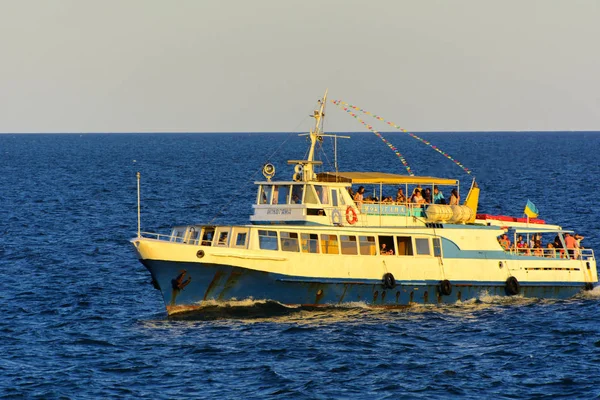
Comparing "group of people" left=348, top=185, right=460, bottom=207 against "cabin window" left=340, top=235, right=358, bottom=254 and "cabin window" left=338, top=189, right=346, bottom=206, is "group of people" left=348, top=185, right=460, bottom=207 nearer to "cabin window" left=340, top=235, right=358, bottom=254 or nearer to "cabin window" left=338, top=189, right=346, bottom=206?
"cabin window" left=338, top=189, right=346, bottom=206

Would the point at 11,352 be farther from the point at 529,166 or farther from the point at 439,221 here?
the point at 529,166

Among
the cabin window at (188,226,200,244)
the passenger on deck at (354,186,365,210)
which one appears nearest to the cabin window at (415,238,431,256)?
the passenger on deck at (354,186,365,210)

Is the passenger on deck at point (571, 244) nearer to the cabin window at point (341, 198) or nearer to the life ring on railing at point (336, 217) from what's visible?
the cabin window at point (341, 198)

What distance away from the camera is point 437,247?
44375 millimetres

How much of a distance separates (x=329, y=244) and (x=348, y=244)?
849mm

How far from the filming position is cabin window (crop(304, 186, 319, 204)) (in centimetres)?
4419

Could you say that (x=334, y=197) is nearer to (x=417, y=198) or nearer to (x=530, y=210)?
(x=417, y=198)

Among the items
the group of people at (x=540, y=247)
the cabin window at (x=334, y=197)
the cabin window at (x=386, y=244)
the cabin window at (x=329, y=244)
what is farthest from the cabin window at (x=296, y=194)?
the group of people at (x=540, y=247)

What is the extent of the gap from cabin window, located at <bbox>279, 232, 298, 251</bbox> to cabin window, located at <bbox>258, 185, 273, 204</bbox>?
2665mm

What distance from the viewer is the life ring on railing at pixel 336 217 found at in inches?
1738

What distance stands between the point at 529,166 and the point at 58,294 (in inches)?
3867

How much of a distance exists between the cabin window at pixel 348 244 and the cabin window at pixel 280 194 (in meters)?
3.14

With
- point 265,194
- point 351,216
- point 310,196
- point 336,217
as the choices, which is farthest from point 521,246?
point 265,194

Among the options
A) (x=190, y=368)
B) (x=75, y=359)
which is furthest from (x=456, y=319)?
(x=75, y=359)
